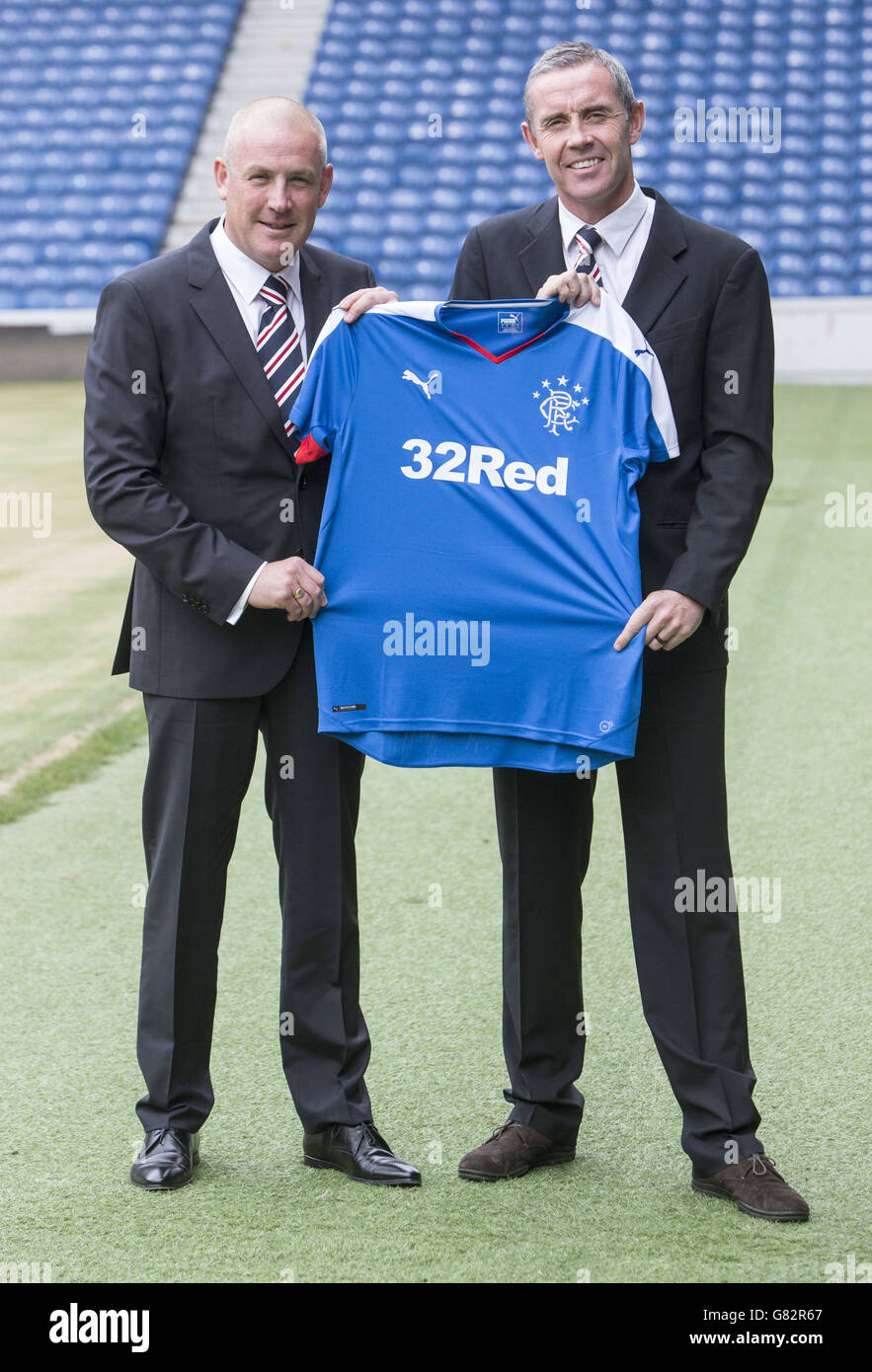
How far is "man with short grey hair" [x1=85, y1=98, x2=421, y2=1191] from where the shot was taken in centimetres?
201

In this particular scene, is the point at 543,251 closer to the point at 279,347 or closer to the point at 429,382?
the point at 429,382

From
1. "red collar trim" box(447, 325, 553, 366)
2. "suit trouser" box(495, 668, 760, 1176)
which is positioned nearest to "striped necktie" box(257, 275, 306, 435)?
"red collar trim" box(447, 325, 553, 366)

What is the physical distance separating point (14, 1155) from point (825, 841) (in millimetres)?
2152

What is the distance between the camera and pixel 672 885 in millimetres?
→ 2121

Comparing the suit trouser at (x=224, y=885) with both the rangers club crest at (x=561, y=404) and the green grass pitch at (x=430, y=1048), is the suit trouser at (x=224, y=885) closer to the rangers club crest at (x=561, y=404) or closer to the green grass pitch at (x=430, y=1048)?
the green grass pitch at (x=430, y=1048)

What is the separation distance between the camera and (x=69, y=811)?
13.3 ft

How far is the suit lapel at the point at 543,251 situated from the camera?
2061mm

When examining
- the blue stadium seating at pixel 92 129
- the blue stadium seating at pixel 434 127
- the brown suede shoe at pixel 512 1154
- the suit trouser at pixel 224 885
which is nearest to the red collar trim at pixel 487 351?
the suit trouser at pixel 224 885

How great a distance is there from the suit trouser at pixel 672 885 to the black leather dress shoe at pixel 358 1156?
218mm

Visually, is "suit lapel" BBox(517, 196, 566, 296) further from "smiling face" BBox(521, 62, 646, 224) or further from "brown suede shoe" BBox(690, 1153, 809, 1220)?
"brown suede shoe" BBox(690, 1153, 809, 1220)

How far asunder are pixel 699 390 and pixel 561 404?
19 cm

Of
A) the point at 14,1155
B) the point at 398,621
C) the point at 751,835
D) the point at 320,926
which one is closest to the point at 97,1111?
the point at 14,1155

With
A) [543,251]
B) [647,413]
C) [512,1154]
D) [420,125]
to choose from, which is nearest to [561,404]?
[647,413]

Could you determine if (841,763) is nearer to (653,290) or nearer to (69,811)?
(69,811)
